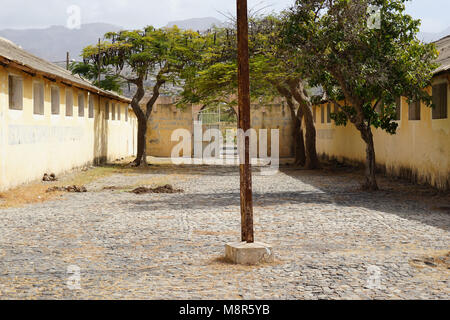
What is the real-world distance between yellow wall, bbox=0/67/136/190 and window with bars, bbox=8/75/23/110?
18 cm

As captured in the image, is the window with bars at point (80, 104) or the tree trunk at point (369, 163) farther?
the window with bars at point (80, 104)

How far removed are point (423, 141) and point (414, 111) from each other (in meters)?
1.35

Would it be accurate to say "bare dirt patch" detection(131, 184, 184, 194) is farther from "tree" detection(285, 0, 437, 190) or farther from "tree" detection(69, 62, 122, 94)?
"tree" detection(69, 62, 122, 94)

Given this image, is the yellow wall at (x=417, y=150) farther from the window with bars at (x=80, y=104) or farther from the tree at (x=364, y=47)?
the window with bars at (x=80, y=104)

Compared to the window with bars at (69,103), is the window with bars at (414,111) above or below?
below

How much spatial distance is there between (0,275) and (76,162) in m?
17.8

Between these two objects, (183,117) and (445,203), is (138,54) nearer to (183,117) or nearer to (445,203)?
(183,117)

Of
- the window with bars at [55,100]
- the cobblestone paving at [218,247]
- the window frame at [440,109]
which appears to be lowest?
the cobblestone paving at [218,247]

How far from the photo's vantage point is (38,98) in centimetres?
1914

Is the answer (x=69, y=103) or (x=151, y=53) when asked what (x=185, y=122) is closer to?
(x=151, y=53)

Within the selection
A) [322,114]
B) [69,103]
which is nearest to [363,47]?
[69,103]

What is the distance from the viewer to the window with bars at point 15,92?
17.0 meters

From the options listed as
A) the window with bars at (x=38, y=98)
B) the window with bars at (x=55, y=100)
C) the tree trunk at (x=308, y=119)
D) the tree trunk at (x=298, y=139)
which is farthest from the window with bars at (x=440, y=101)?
the tree trunk at (x=298, y=139)

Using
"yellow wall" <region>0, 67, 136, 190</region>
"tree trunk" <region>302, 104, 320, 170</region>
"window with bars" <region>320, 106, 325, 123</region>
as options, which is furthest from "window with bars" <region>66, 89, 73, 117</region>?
"window with bars" <region>320, 106, 325, 123</region>
